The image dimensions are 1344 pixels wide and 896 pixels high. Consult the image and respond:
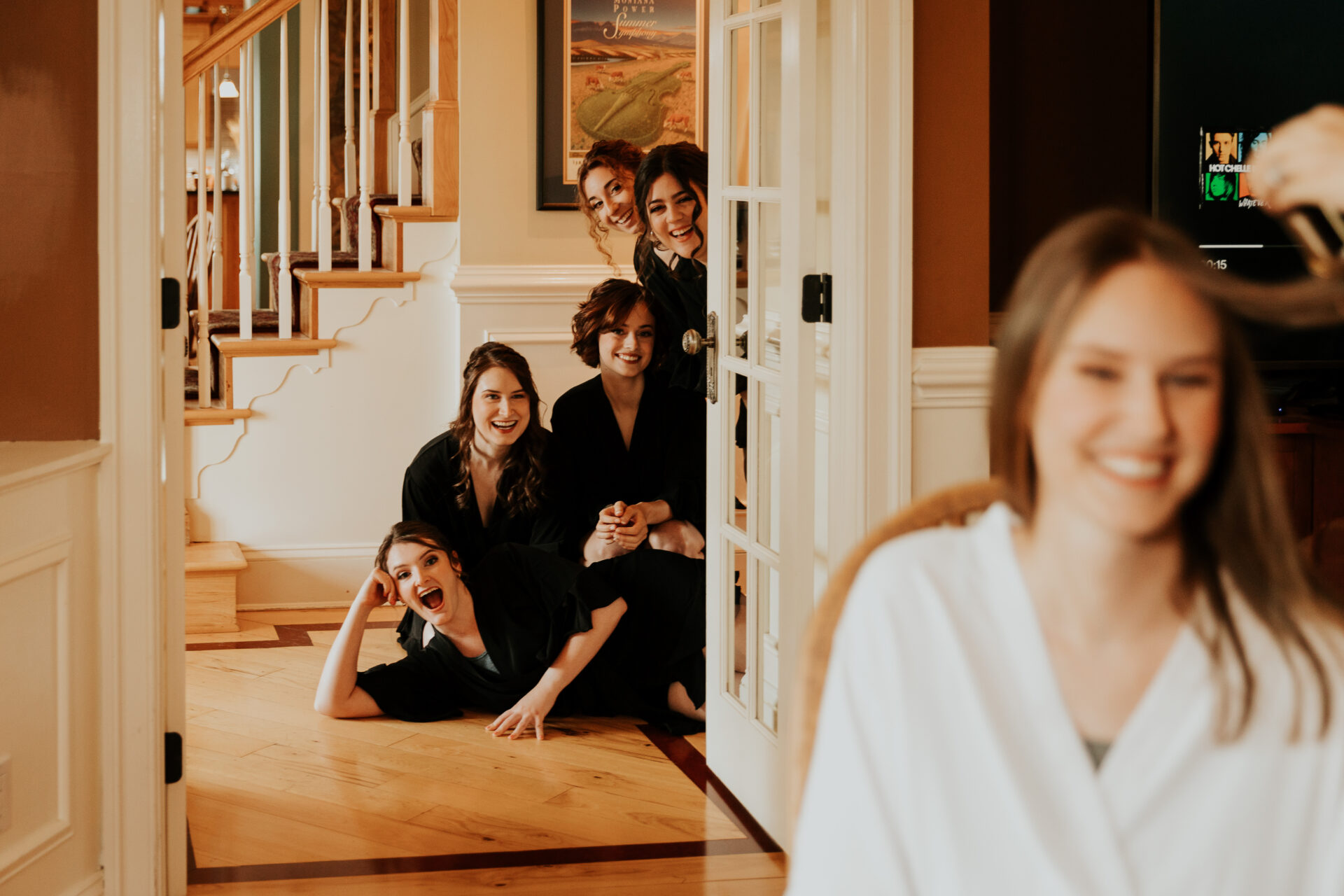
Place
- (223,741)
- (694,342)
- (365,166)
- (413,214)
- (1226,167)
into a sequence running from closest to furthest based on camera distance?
(694,342) < (1226,167) < (223,741) < (413,214) < (365,166)

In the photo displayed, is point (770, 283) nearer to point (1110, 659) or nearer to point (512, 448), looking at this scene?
point (512, 448)

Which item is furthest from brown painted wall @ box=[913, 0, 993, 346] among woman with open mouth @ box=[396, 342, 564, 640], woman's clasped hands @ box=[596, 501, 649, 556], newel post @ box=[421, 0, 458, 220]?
newel post @ box=[421, 0, 458, 220]

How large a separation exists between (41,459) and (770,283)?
1.37 metres

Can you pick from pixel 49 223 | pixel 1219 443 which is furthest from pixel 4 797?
Result: pixel 1219 443

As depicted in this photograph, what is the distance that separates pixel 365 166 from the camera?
4828mm

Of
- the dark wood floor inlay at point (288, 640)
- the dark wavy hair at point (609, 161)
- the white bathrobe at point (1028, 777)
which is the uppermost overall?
the dark wavy hair at point (609, 161)

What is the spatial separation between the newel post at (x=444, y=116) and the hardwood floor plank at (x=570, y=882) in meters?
2.65

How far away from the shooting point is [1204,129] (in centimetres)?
306

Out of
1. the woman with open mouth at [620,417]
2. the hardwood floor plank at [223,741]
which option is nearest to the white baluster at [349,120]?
the woman with open mouth at [620,417]

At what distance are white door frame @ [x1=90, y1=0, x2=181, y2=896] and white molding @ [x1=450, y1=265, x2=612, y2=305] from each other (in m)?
2.29

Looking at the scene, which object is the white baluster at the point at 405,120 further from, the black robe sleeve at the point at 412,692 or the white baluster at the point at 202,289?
the black robe sleeve at the point at 412,692

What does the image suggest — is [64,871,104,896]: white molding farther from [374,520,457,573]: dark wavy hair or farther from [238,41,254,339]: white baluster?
[238,41,254,339]: white baluster

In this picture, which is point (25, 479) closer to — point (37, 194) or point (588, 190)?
point (37, 194)

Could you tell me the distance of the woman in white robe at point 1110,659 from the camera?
907 millimetres
